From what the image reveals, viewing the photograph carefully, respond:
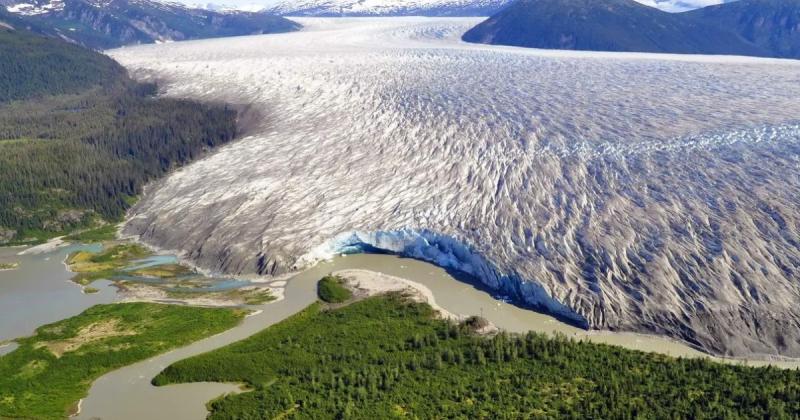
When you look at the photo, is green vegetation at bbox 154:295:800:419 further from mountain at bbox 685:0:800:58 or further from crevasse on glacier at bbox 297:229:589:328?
mountain at bbox 685:0:800:58

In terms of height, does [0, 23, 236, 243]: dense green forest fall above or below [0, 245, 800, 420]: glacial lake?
above

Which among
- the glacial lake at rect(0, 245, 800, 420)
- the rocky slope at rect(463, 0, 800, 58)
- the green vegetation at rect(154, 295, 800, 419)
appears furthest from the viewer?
the rocky slope at rect(463, 0, 800, 58)

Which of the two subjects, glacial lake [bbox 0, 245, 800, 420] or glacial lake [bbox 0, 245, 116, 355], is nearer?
glacial lake [bbox 0, 245, 800, 420]

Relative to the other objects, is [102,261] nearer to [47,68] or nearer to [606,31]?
[47,68]

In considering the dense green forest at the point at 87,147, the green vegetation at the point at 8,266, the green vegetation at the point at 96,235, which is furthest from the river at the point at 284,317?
the dense green forest at the point at 87,147

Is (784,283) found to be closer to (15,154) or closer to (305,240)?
(305,240)

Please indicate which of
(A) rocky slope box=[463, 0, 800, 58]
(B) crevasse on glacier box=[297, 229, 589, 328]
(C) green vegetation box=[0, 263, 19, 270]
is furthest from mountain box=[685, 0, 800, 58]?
(C) green vegetation box=[0, 263, 19, 270]

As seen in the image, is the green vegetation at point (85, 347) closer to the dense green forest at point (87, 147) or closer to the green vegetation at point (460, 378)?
the green vegetation at point (460, 378)
